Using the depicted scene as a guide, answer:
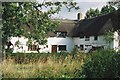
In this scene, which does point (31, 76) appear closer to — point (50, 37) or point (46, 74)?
point (46, 74)

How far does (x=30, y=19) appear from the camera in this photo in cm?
2005

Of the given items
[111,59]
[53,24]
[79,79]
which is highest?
[53,24]

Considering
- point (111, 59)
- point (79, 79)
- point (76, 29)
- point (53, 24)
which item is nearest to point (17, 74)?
point (79, 79)

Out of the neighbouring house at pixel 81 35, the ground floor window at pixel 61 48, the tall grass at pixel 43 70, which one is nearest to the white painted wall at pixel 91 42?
the neighbouring house at pixel 81 35

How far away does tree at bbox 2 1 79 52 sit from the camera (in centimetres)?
1831

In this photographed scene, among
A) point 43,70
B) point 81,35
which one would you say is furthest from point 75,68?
point 81,35

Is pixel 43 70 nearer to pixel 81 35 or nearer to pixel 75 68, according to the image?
pixel 75 68

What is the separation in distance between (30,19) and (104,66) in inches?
508

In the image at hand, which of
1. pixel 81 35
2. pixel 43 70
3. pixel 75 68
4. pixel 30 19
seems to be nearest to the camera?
pixel 43 70

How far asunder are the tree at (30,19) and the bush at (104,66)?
10.2 m

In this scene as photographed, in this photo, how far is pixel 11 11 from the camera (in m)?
18.7

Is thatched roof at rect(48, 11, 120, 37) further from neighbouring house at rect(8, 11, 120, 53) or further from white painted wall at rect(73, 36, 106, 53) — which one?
white painted wall at rect(73, 36, 106, 53)

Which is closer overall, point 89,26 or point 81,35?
point 81,35

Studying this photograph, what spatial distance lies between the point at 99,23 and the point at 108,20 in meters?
2.19
